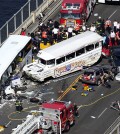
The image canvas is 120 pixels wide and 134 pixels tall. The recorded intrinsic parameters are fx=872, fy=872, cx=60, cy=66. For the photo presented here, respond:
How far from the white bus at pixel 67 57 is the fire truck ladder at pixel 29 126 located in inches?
392

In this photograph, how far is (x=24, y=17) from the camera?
97.1 meters

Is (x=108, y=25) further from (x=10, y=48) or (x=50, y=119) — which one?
(x=50, y=119)

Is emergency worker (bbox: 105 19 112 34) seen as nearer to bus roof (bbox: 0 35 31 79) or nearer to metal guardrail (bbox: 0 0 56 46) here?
metal guardrail (bbox: 0 0 56 46)

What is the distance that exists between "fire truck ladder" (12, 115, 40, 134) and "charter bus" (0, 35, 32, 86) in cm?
856

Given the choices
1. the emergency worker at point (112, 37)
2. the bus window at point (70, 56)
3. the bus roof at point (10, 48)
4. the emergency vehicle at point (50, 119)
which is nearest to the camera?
the emergency vehicle at point (50, 119)

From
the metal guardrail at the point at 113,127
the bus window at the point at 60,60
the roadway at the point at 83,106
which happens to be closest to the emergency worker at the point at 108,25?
the roadway at the point at 83,106

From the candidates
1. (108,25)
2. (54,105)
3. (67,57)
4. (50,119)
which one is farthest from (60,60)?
(108,25)

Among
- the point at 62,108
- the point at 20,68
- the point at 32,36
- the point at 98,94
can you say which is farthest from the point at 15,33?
the point at 62,108

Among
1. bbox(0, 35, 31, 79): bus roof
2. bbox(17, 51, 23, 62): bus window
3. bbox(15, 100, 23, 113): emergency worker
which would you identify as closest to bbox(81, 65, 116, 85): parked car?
bbox(17, 51, 23, 62): bus window

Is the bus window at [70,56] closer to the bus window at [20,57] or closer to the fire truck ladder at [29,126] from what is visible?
the bus window at [20,57]

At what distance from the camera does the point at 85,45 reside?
85.9m

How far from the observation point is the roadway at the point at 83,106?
→ 7600 cm

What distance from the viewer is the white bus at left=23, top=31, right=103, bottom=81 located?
83625 millimetres

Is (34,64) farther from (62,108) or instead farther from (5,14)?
(5,14)
